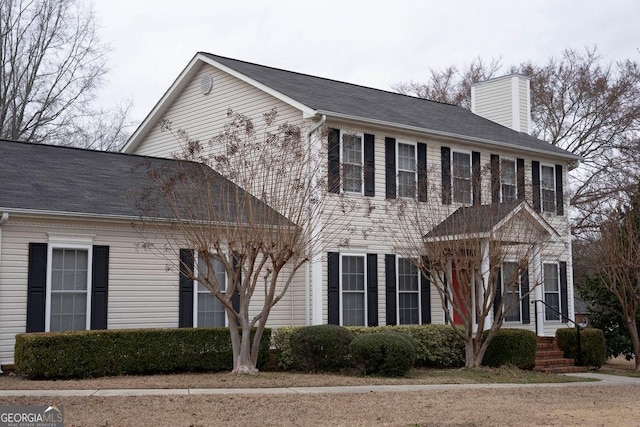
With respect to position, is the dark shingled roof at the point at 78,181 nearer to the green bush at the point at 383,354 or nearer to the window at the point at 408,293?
the green bush at the point at 383,354

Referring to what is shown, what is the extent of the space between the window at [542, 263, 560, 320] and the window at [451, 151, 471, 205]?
14.0 feet

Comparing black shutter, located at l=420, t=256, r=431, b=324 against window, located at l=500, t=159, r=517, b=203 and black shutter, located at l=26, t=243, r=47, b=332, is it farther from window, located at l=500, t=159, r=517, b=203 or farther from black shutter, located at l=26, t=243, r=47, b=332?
black shutter, located at l=26, t=243, r=47, b=332

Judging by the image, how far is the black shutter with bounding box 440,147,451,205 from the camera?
20.2 meters

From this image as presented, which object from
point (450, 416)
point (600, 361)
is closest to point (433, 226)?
point (600, 361)

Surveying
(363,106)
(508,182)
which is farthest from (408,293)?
(363,106)

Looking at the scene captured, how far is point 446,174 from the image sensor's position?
827 inches

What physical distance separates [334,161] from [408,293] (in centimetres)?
417

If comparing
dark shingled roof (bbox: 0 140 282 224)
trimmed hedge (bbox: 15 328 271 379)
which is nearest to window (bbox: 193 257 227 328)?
trimmed hedge (bbox: 15 328 271 379)

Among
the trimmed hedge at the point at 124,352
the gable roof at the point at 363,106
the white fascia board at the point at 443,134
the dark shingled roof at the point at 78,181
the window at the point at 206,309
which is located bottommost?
the trimmed hedge at the point at 124,352

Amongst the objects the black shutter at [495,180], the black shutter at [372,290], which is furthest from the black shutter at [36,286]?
the black shutter at [495,180]

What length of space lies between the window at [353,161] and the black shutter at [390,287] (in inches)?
78.6

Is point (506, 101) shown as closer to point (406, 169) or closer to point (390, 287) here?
point (406, 169)

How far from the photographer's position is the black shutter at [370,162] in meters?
20.1

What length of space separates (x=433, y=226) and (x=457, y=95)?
24.4 m
